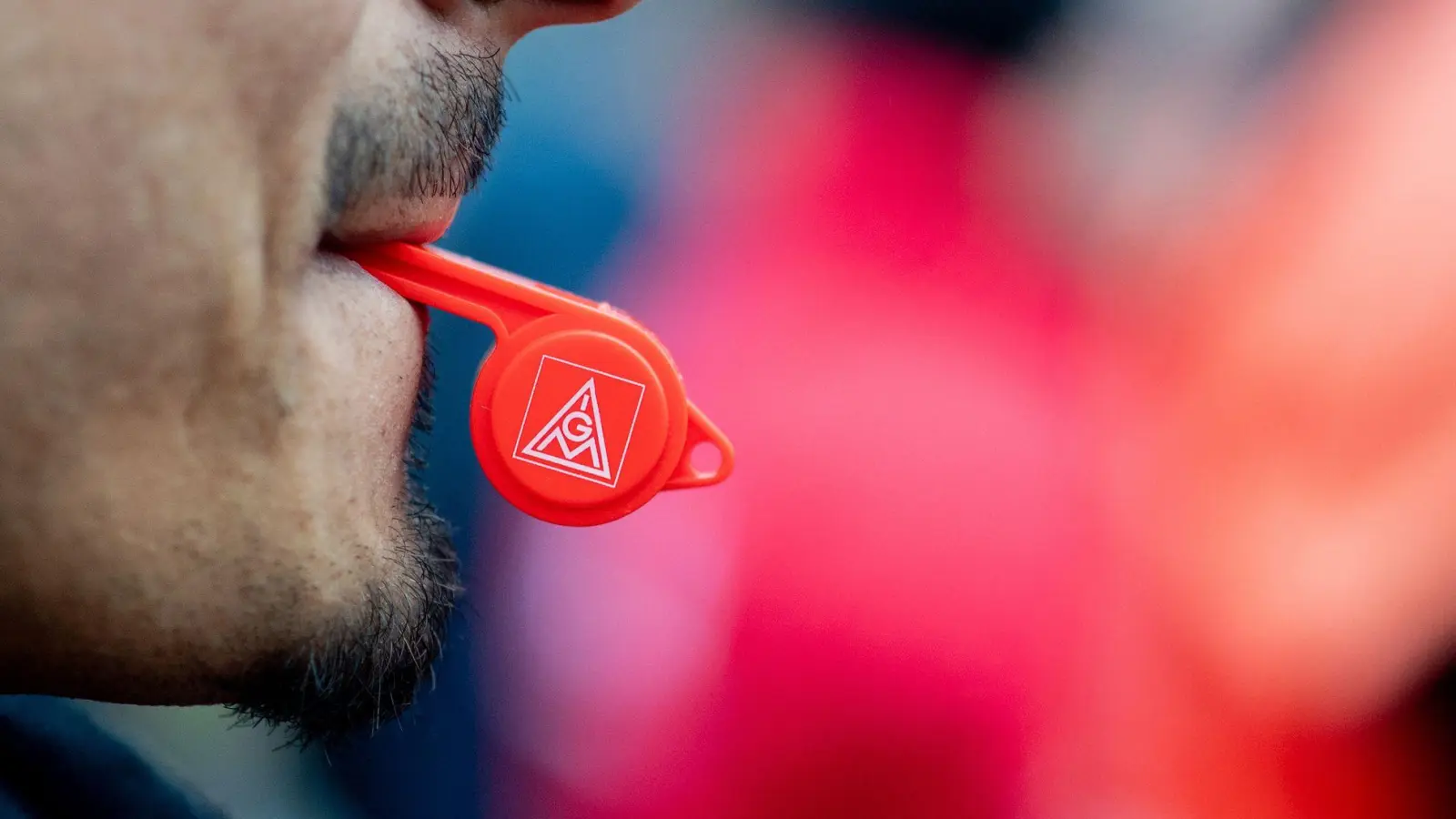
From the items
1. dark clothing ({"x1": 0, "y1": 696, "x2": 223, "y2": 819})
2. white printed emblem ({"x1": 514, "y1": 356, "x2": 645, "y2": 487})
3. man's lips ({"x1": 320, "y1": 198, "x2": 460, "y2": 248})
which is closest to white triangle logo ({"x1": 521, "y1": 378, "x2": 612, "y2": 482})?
white printed emblem ({"x1": 514, "y1": 356, "x2": 645, "y2": 487})

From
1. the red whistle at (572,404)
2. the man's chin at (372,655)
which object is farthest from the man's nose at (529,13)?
the man's chin at (372,655)

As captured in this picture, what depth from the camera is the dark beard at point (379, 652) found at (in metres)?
0.50

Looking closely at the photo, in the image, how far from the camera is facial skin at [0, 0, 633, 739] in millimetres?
372

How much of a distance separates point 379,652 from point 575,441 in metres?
0.15

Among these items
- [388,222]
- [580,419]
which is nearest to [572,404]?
[580,419]

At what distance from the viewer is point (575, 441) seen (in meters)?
0.56

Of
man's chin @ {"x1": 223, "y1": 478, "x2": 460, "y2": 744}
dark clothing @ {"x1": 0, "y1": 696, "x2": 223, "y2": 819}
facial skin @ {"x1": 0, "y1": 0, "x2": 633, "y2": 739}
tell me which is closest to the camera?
facial skin @ {"x1": 0, "y1": 0, "x2": 633, "y2": 739}

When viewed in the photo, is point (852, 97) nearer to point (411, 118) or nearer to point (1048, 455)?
point (1048, 455)

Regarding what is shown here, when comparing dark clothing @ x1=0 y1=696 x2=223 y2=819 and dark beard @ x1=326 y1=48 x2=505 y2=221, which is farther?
dark clothing @ x1=0 y1=696 x2=223 y2=819

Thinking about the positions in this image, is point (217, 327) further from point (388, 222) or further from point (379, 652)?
point (379, 652)

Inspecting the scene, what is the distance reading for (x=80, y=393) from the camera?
1.30ft

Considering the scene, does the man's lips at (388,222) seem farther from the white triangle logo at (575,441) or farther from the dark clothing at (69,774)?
the dark clothing at (69,774)

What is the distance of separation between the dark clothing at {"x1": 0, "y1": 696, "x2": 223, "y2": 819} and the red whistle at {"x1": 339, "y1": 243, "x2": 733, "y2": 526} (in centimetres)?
41

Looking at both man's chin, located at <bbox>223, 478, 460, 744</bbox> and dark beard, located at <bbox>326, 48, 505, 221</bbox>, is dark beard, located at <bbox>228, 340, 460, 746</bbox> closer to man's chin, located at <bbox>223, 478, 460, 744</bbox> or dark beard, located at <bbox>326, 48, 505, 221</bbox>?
man's chin, located at <bbox>223, 478, 460, 744</bbox>
